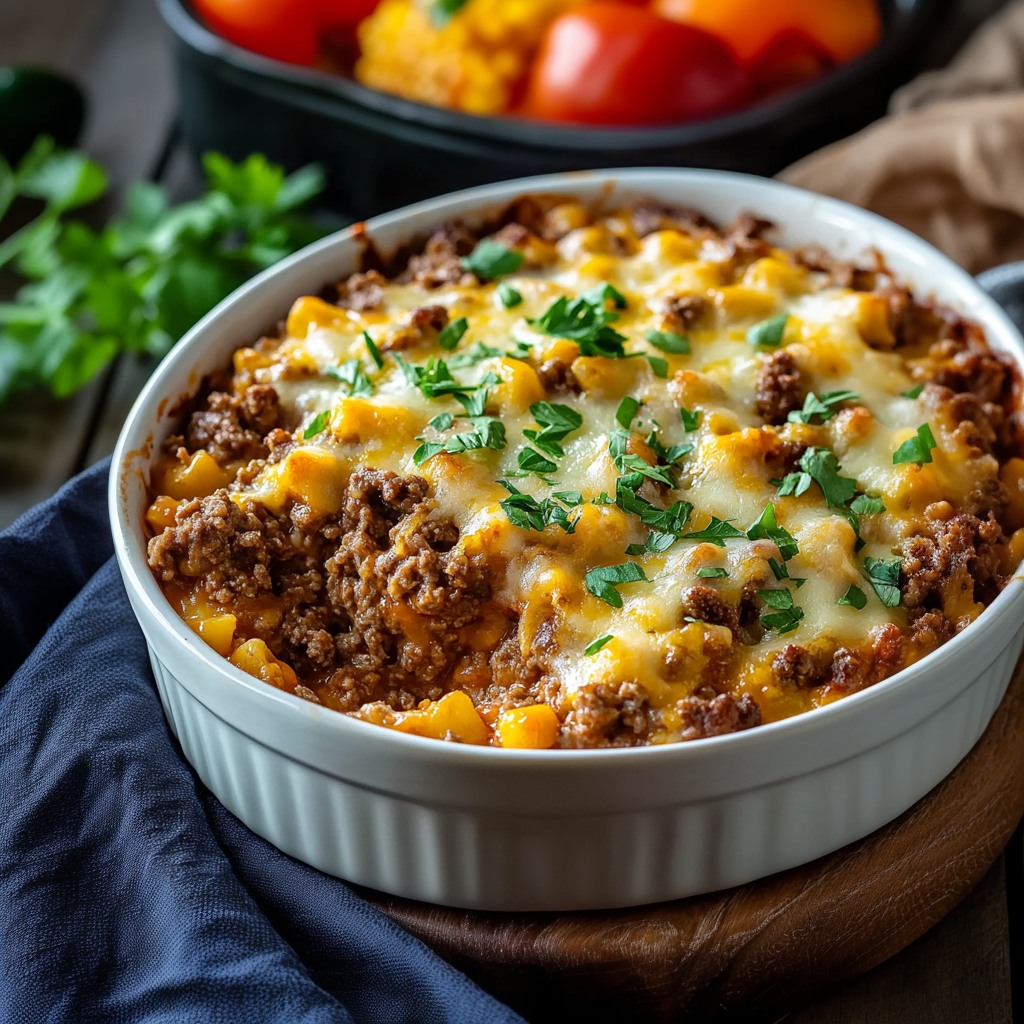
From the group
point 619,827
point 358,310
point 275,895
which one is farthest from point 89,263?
point 619,827

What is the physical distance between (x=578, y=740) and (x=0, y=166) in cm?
271

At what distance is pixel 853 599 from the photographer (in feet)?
6.82

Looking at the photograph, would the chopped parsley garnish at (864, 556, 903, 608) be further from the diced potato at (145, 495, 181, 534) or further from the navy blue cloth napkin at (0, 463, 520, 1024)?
the diced potato at (145, 495, 181, 534)

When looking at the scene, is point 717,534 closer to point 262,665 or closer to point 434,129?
point 262,665

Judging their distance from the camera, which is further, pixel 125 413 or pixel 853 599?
pixel 125 413

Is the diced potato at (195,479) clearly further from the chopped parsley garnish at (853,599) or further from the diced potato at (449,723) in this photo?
the chopped parsley garnish at (853,599)

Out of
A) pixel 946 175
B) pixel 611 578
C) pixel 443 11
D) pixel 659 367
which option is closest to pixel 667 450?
pixel 659 367

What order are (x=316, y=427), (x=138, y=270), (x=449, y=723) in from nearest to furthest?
(x=449, y=723)
(x=316, y=427)
(x=138, y=270)

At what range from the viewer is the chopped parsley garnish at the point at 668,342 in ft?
8.05

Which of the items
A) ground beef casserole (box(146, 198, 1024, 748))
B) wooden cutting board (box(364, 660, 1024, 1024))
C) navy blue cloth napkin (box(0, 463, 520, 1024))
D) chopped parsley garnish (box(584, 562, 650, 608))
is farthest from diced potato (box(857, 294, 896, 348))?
navy blue cloth napkin (box(0, 463, 520, 1024))

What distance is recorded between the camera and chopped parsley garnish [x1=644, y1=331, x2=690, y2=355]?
8.05 ft

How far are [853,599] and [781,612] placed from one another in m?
0.12

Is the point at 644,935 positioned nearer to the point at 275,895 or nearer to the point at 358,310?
the point at 275,895

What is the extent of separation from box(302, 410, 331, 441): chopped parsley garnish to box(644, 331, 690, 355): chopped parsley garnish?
0.58m
